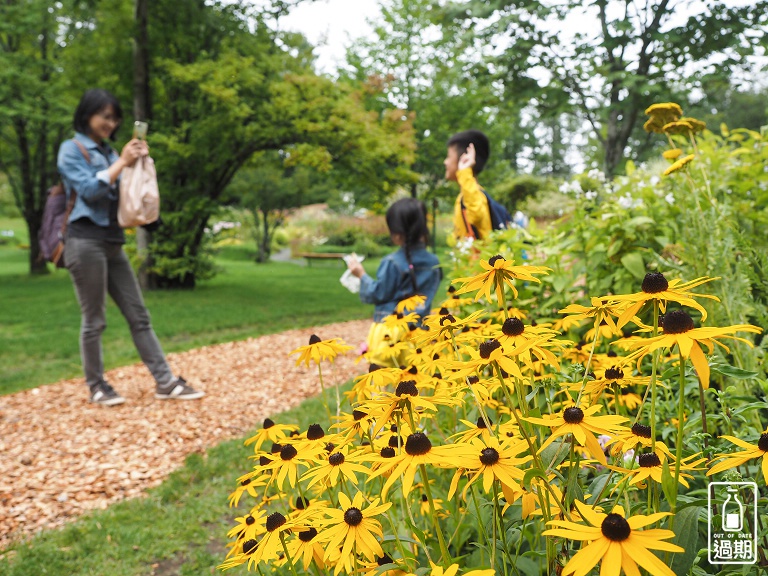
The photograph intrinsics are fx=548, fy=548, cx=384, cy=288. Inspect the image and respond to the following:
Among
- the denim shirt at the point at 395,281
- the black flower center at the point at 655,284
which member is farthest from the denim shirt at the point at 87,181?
the black flower center at the point at 655,284

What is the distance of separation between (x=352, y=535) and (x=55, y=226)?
12.2 ft

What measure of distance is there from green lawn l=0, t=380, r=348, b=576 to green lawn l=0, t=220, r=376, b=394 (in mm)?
2704

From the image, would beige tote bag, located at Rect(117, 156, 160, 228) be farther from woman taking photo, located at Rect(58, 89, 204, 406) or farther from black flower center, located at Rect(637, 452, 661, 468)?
black flower center, located at Rect(637, 452, 661, 468)

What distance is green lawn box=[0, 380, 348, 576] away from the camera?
2.09 metres

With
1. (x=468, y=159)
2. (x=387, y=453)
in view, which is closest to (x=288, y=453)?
(x=387, y=453)

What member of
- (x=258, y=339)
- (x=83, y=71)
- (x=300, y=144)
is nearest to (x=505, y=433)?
(x=258, y=339)

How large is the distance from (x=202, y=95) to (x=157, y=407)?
6790mm

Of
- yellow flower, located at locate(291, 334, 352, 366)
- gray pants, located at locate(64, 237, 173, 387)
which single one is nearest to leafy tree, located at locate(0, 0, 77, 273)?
gray pants, located at locate(64, 237, 173, 387)

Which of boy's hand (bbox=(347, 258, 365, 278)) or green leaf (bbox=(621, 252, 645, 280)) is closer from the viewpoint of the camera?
green leaf (bbox=(621, 252, 645, 280))

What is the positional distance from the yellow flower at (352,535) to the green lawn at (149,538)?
57.2 inches

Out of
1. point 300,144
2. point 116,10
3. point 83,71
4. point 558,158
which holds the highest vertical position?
point 558,158

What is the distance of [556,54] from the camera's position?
6945 millimetres

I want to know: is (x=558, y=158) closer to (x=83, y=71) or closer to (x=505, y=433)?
(x=83, y=71)

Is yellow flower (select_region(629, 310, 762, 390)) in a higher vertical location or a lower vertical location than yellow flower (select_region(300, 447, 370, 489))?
higher
